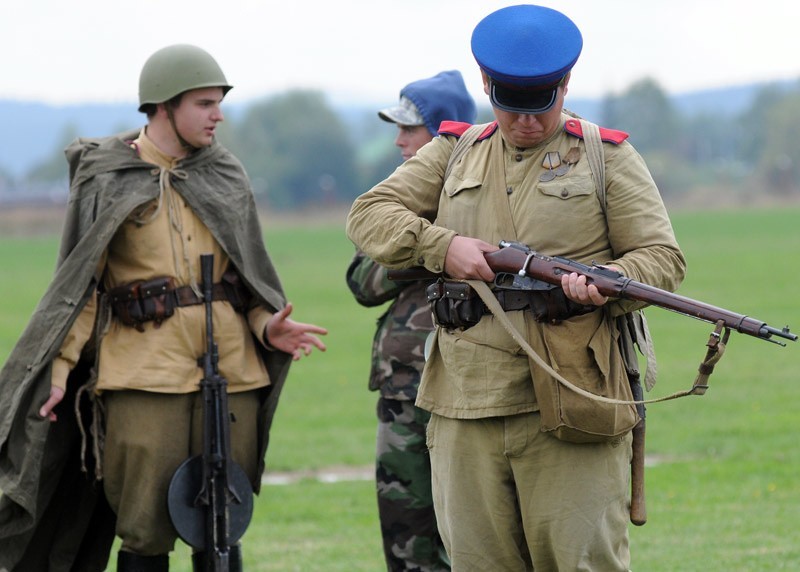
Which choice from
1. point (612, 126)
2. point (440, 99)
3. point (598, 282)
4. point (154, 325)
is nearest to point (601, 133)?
point (598, 282)

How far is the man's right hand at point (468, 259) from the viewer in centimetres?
482

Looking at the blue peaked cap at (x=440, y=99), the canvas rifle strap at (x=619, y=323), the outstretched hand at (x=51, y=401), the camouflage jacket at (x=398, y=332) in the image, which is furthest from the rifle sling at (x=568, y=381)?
the outstretched hand at (x=51, y=401)

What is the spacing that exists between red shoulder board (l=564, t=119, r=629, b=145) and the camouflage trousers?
1.89 m

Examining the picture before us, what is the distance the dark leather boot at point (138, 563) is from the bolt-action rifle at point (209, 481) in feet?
0.64

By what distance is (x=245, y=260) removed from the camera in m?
6.81

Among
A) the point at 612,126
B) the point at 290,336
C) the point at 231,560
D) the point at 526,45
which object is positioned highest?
the point at 526,45

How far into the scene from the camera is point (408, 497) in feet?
21.1

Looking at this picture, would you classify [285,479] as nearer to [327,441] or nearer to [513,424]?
[327,441]

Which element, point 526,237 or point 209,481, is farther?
point 209,481

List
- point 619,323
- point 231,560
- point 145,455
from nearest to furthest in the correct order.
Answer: point 619,323 → point 145,455 → point 231,560

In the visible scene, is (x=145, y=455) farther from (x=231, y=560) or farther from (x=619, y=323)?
(x=619, y=323)

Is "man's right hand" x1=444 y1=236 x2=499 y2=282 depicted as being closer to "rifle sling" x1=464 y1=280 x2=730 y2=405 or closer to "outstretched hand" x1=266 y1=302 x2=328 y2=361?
"rifle sling" x1=464 y1=280 x2=730 y2=405

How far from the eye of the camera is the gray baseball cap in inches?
260

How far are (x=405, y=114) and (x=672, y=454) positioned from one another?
589 centimetres
